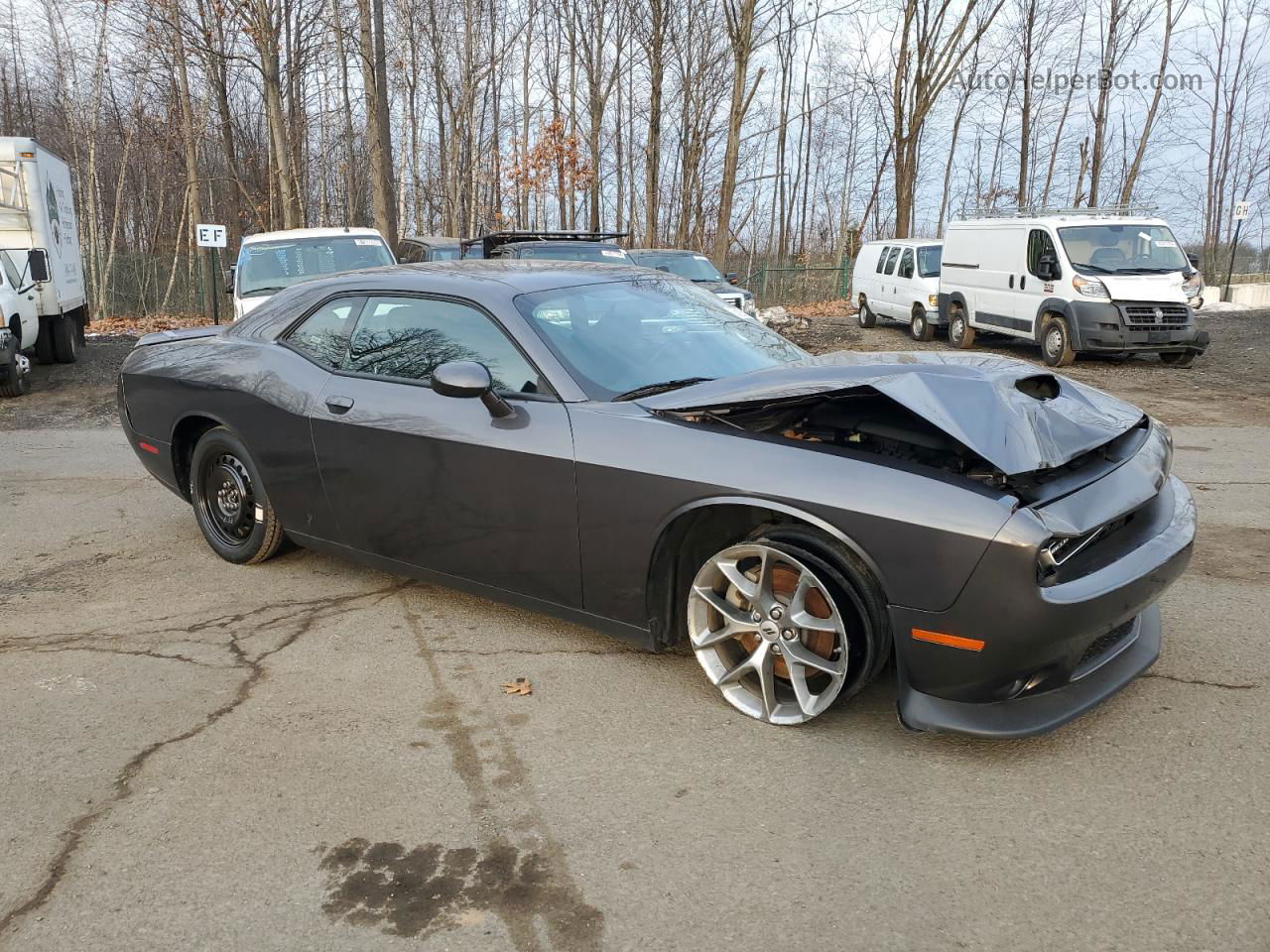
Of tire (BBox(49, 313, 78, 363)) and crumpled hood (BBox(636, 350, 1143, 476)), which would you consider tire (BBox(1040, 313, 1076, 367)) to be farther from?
tire (BBox(49, 313, 78, 363))

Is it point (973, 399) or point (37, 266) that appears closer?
→ point (973, 399)

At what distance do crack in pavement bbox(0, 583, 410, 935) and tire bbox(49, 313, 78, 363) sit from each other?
36.7ft

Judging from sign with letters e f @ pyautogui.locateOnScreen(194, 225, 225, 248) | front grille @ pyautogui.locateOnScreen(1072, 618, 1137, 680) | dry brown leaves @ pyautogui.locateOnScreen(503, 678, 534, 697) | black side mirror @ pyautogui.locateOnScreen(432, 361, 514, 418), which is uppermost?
sign with letters e f @ pyautogui.locateOnScreen(194, 225, 225, 248)

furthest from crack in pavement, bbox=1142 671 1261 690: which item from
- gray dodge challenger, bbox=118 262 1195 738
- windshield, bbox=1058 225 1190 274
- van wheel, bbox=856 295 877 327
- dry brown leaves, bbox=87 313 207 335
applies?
dry brown leaves, bbox=87 313 207 335

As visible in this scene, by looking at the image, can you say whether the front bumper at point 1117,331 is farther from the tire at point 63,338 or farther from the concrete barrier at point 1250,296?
the concrete barrier at point 1250,296

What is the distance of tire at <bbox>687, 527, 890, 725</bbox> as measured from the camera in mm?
3043

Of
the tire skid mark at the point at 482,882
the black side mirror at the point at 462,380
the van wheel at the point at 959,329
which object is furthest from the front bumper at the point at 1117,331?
the tire skid mark at the point at 482,882

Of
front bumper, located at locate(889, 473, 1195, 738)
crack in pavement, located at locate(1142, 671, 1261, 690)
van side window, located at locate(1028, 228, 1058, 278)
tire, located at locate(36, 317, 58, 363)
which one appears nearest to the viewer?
front bumper, located at locate(889, 473, 1195, 738)

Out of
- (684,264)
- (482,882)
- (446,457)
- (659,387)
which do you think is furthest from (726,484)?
(684,264)

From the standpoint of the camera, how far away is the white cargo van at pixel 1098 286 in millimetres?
13312

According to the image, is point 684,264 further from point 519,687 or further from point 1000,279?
point 519,687

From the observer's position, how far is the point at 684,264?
1692 cm

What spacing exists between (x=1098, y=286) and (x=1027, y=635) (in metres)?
12.2

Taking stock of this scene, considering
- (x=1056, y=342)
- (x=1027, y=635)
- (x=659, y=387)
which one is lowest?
(x=1056, y=342)
